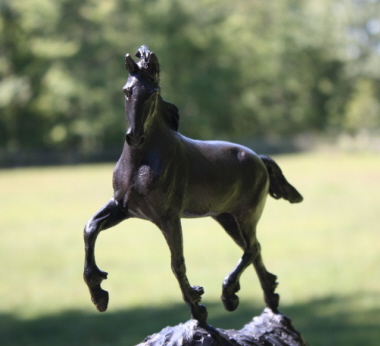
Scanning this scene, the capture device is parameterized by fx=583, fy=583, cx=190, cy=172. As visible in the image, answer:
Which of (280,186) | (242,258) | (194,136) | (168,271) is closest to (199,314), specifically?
(242,258)

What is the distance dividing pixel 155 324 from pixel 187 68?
19.7 m

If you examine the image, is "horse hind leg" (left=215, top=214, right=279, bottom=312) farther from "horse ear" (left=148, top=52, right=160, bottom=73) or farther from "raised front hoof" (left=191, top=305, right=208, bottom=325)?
"horse ear" (left=148, top=52, right=160, bottom=73)

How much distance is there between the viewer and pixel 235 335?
6.81ft

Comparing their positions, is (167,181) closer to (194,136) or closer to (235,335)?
(235,335)

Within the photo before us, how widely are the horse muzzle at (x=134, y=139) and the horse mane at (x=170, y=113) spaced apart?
0.63ft

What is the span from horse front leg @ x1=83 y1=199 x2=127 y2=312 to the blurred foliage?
774 inches

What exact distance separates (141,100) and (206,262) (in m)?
6.38

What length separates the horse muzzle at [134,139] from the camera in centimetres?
157

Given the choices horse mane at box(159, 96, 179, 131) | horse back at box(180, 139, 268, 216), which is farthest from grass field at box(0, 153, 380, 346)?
horse mane at box(159, 96, 179, 131)

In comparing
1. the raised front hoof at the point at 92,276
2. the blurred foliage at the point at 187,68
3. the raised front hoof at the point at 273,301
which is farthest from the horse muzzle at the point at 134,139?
the blurred foliage at the point at 187,68

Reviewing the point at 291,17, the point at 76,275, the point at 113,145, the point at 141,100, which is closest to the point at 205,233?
the point at 76,275

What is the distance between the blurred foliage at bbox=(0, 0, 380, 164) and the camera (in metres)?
22.3

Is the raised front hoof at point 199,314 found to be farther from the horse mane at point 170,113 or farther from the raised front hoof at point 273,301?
the horse mane at point 170,113

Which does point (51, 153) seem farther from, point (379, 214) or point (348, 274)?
point (348, 274)
